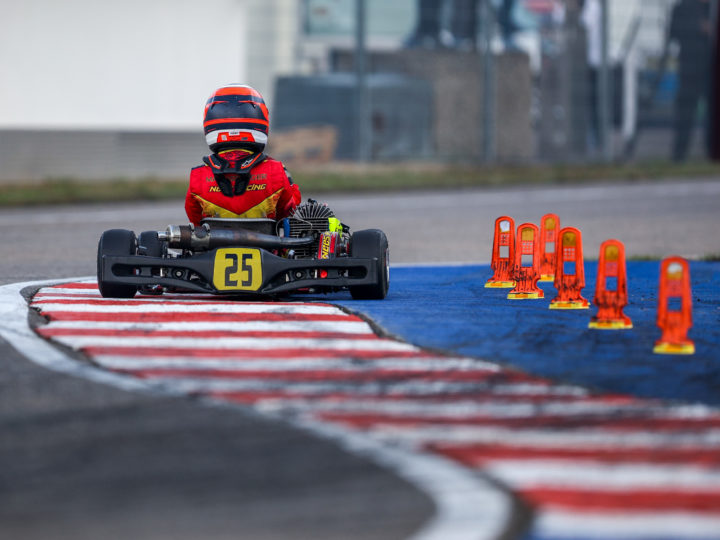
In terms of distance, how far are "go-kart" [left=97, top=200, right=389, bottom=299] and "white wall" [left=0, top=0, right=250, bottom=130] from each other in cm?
1583

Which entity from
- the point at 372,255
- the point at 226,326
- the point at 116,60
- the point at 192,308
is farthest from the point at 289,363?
the point at 116,60

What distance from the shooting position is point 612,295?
23.0ft

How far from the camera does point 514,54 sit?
2786cm

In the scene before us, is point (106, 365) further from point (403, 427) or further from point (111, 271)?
point (111, 271)

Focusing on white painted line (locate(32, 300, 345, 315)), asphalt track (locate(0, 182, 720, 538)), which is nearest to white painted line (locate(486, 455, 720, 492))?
asphalt track (locate(0, 182, 720, 538))

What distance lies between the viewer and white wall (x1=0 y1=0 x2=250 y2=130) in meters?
23.7

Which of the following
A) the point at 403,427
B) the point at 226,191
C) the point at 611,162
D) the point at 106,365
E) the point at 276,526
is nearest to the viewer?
the point at 276,526

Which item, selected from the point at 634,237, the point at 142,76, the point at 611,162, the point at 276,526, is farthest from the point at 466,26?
the point at 276,526

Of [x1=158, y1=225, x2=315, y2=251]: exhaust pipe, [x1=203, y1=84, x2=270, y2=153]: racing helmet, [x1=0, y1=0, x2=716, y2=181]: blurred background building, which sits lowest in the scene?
[x1=158, y1=225, x2=315, y2=251]: exhaust pipe

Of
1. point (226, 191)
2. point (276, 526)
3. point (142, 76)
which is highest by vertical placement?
point (142, 76)

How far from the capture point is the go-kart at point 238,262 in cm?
816

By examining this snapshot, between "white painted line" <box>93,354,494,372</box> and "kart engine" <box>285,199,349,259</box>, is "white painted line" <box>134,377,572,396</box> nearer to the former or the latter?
"white painted line" <box>93,354,494,372</box>

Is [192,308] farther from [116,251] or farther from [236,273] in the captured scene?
[116,251]

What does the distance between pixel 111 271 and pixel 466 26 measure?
20.3 meters
